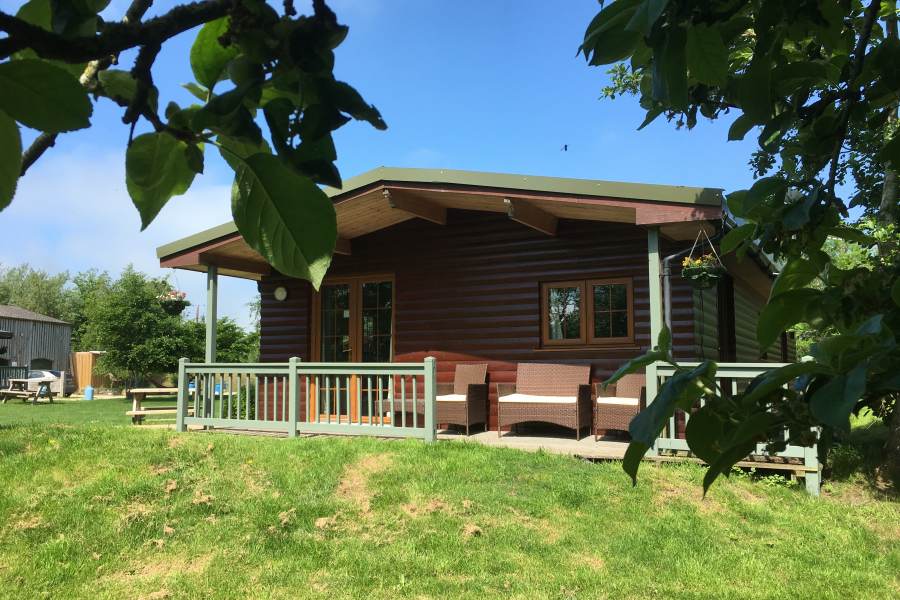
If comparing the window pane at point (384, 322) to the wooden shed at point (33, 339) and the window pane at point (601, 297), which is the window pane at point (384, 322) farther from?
the wooden shed at point (33, 339)

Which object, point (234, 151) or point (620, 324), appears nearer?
point (234, 151)

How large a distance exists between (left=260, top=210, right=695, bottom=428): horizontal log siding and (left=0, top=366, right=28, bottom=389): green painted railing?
18.3 meters

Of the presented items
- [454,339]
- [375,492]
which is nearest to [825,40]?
[375,492]

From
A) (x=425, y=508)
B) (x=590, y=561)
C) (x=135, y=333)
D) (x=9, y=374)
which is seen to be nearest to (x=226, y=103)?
(x=590, y=561)

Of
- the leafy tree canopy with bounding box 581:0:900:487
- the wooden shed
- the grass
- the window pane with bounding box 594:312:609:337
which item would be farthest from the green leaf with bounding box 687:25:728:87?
the wooden shed

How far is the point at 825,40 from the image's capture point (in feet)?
3.22

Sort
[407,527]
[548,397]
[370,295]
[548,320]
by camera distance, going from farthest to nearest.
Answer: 1. [370,295]
2. [548,320]
3. [548,397]
4. [407,527]

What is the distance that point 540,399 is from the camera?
773 cm

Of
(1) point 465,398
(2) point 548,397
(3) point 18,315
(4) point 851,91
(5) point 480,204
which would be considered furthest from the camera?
(3) point 18,315

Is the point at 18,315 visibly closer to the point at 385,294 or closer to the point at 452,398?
the point at 385,294

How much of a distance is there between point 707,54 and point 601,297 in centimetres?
762

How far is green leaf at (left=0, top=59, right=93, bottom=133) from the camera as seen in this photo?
0.39m

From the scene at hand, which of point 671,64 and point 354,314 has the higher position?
point 354,314

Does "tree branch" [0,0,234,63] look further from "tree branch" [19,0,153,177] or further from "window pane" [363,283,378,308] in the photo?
"window pane" [363,283,378,308]
